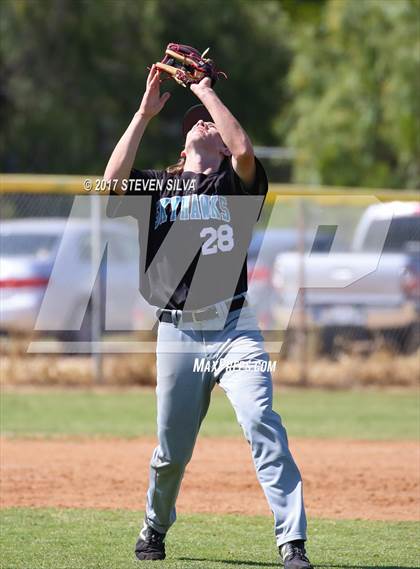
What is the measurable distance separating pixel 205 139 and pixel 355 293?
995cm

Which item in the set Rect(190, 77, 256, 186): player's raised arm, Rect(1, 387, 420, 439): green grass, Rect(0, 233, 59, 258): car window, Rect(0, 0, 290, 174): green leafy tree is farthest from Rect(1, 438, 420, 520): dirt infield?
Rect(0, 0, 290, 174): green leafy tree

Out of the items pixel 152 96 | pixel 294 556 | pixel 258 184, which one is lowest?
pixel 294 556

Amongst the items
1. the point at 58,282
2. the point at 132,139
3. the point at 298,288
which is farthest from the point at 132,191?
the point at 58,282

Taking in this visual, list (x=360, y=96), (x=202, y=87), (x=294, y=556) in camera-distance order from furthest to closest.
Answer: (x=360, y=96)
(x=202, y=87)
(x=294, y=556)

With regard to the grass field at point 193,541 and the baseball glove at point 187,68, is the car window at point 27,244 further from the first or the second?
the baseball glove at point 187,68

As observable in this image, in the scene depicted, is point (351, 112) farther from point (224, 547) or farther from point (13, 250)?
point (224, 547)

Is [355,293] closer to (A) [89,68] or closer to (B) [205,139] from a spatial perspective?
(B) [205,139]

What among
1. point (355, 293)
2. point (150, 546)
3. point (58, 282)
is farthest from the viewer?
point (58, 282)

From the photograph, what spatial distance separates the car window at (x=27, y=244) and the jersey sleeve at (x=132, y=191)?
9.52 metres

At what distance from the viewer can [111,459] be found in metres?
9.97

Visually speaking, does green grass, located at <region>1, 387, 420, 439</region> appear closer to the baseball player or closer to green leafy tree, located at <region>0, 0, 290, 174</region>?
the baseball player

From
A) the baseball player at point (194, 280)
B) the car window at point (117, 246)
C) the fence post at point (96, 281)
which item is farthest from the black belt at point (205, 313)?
the car window at point (117, 246)

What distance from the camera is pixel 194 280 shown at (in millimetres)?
5973

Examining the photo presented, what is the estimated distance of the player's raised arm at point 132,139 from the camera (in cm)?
602
